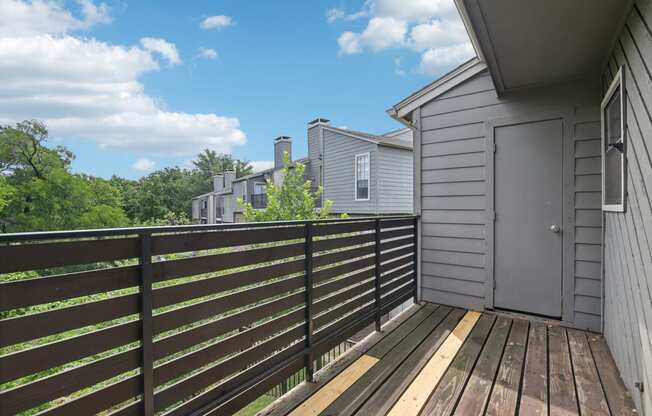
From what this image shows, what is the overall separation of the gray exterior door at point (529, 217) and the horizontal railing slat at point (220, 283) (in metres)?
2.32

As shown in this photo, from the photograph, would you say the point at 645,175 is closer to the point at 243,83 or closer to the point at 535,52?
the point at 535,52

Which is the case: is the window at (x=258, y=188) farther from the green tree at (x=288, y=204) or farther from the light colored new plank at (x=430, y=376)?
the light colored new plank at (x=430, y=376)

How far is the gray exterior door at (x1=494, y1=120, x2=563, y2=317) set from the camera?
312cm

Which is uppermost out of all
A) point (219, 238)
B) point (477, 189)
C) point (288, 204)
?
point (477, 189)

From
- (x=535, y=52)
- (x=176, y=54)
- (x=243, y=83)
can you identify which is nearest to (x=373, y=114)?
(x=243, y=83)

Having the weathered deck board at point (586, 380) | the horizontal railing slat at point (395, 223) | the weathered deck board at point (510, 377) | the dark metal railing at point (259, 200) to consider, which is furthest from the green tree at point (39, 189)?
the weathered deck board at point (586, 380)

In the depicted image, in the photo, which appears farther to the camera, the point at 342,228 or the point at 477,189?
the point at 477,189

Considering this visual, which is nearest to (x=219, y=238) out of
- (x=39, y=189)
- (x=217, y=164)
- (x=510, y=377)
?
(x=510, y=377)

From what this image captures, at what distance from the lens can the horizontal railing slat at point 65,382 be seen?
0.99 meters

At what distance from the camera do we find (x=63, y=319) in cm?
110

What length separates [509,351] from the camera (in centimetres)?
258

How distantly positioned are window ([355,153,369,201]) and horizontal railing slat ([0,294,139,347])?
10.3m

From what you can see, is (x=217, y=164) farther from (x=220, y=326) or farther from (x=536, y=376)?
(x=536, y=376)

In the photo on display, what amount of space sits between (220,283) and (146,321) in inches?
14.7
